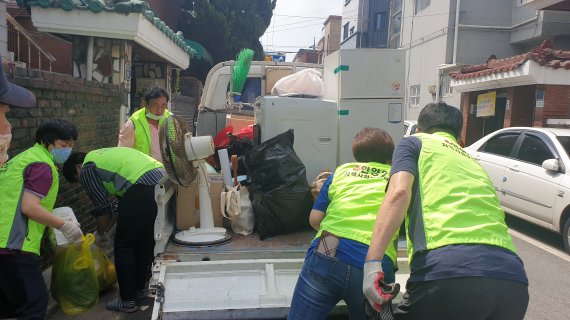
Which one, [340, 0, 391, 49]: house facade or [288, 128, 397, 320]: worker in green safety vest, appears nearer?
[288, 128, 397, 320]: worker in green safety vest

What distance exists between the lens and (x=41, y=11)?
6.10 metres

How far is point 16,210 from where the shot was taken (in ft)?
9.44

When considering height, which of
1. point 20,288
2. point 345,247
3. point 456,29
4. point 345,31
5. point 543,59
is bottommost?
point 20,288

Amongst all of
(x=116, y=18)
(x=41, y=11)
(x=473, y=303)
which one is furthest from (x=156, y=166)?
(x=41, y=11)

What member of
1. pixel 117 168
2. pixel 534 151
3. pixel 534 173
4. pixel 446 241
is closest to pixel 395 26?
pixel 534 151

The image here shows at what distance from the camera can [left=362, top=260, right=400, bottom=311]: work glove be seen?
78.6 inches

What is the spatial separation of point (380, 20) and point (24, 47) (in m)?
31.7

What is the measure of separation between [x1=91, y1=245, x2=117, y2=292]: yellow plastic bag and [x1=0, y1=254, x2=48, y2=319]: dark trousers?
117 cm

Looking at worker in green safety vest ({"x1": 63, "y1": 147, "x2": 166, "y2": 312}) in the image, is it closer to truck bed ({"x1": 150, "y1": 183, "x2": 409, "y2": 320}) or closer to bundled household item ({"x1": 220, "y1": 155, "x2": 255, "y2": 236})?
truck bed ({"x1": 150, "y1": 183, "x2": 409, "y2": 320})

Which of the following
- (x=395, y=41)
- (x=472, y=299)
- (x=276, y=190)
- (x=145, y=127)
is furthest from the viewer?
(x=395, y=41)

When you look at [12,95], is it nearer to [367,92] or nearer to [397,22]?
[367,92]

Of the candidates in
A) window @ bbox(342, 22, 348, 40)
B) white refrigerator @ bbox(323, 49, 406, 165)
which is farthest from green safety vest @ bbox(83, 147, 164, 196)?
window @ bbox(342, 22, 348, 40)

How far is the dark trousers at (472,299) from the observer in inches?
73.5

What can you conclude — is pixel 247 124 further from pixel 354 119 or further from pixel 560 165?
pixel 560 165
